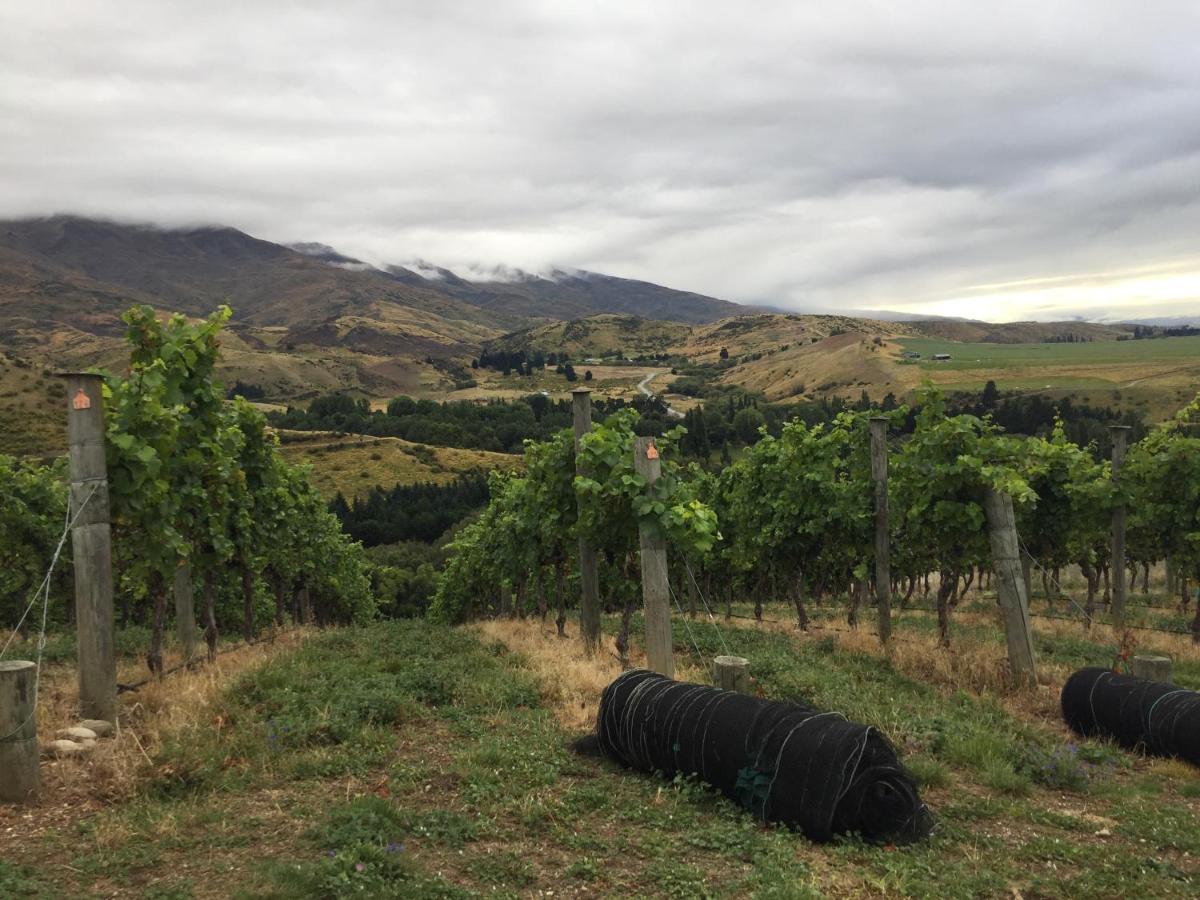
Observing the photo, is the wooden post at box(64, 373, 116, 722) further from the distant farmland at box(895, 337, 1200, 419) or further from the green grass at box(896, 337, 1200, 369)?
the green grass at box(896, 337, 1200, 369)

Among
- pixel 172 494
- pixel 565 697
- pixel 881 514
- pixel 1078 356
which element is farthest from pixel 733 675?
pixel 1078 356

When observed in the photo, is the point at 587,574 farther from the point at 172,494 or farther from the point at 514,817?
the point at 514,817

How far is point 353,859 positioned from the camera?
5.11 metres

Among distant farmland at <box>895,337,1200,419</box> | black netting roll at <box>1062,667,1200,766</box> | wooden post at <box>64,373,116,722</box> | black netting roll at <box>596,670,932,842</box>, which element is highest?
distant farmland at <box>895,337,1200,419</box>

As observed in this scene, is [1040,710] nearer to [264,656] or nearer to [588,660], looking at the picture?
[588,660]

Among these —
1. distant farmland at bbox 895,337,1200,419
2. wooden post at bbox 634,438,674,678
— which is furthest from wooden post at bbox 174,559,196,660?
distant farmland at bbox 895,337,1200,419

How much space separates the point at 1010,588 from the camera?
11688 millimetres

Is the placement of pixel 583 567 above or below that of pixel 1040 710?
above

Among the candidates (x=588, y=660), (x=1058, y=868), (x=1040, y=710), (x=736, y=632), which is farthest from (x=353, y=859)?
(x=736, y=632)

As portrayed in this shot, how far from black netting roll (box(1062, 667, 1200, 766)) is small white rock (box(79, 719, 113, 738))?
35.5ft

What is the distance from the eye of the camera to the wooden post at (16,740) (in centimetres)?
612

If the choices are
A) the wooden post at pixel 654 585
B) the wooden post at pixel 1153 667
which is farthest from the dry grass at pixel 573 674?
the wooden post at pixel 1153 667

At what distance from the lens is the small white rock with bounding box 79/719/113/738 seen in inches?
295

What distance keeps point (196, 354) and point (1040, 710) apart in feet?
41.5
